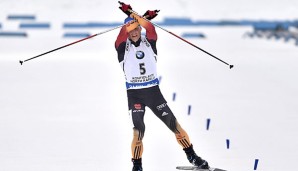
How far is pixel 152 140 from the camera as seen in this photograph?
11195 millimetres

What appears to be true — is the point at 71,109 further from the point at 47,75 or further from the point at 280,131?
the point at 47,75

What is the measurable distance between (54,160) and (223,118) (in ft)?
16.0

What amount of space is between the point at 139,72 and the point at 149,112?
20.7ft

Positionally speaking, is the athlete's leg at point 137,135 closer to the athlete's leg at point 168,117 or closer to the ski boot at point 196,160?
the athlete's leg at point 168,117

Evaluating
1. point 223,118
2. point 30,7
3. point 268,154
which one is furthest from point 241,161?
point 30,7

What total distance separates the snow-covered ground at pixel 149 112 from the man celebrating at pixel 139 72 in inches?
25.6

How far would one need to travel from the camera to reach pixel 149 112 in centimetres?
1465

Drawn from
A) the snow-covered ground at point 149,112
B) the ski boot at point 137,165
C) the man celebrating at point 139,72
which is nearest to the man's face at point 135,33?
the man celebrating at point 139,72

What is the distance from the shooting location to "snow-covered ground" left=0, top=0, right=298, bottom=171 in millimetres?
9703

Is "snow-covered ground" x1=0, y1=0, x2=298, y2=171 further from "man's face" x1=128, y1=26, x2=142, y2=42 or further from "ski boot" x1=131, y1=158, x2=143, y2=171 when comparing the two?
"man's face" x1=128, y1=26, x2=142, y2=42

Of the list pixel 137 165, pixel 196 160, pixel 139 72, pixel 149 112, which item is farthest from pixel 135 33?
pixel 149 112

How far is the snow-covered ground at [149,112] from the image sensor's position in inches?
382

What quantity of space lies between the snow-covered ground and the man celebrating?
0.65 metres

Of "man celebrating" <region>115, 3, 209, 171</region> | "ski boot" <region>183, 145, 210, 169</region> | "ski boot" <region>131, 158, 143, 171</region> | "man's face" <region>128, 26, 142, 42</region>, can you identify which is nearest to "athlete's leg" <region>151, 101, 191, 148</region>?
"man celebrating" <region>115, 3, 209, 171</region>
